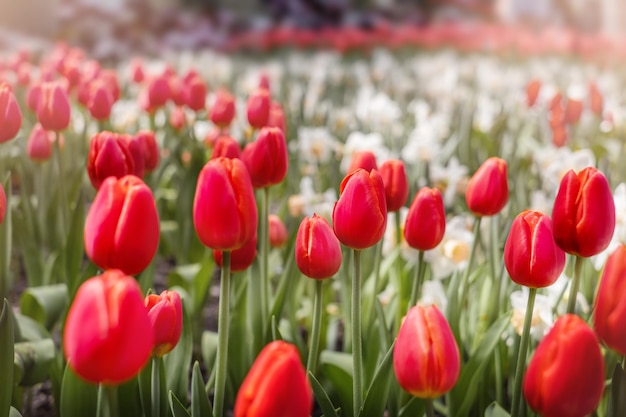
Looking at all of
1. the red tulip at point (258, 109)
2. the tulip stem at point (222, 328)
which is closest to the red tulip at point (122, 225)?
the tulip stem at point (222, 328)

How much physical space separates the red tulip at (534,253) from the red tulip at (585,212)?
0.9 inches

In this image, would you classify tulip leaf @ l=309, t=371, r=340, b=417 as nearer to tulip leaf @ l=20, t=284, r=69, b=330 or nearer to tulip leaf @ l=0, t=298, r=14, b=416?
tulip leaf @ l=0, t=298, r=14, b=416

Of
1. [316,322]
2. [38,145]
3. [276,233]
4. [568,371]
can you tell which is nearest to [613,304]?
[568,371]

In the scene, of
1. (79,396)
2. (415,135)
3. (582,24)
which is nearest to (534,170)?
(415,135)

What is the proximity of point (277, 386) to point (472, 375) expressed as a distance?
734 millimetres

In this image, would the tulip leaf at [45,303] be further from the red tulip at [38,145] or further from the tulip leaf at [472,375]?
the tulip leaf at [472,375]

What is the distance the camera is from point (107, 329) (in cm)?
68

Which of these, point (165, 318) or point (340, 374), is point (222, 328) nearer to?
point (165, 318)

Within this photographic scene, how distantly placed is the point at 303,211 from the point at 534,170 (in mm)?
931

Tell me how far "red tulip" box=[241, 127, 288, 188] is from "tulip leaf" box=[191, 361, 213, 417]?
0.44 metres

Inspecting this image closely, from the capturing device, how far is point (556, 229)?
100 cm

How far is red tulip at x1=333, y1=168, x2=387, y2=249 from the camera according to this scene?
99 centimetres

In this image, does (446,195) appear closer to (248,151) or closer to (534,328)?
(534,328)

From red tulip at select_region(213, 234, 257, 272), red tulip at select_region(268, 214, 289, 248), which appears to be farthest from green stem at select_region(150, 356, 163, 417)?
red tulip at select_region(268, 214, 289, 248)
